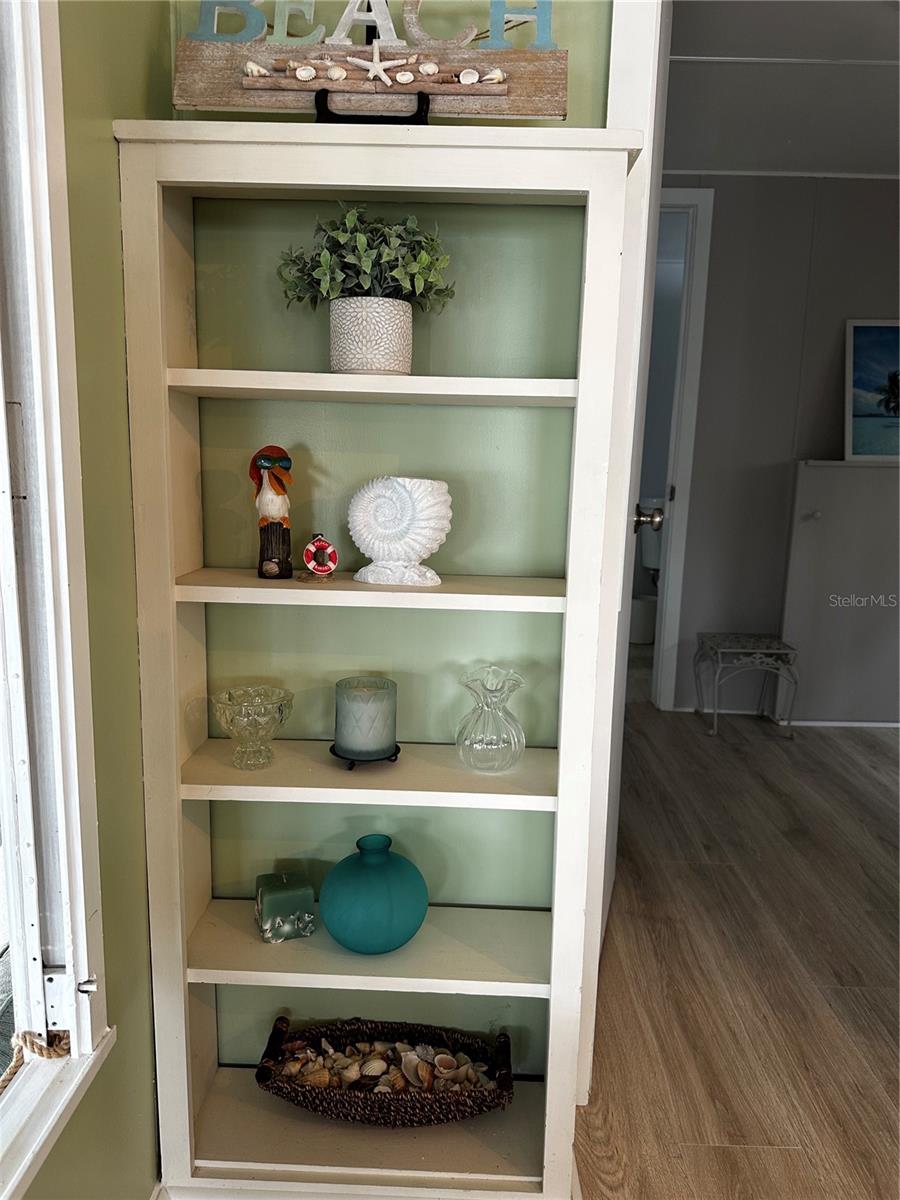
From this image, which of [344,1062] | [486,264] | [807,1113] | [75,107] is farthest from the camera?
[807,1113]

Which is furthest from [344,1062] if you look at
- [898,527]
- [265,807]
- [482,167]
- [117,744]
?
[898,527]

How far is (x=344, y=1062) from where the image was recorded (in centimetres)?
157

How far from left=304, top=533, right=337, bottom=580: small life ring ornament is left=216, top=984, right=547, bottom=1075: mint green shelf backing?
0.85 meters

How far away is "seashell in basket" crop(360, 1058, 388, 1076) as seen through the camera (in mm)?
1543

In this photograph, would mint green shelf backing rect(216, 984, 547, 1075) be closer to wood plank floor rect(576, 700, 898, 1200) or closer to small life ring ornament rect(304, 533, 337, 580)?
wood plank floor rect(576, 700, 898, 1200)

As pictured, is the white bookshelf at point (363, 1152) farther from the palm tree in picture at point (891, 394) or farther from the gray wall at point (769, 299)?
the palm tree in picture at point (891, 394)

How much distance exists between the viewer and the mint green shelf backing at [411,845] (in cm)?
158

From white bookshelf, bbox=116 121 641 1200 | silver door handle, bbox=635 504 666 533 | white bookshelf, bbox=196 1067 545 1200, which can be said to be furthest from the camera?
silver door handle, bbox=635 504 666 533

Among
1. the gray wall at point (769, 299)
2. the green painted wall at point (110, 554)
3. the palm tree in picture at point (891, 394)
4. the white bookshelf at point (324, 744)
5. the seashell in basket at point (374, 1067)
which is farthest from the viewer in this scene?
the palm tree in picture at point (891, 394)

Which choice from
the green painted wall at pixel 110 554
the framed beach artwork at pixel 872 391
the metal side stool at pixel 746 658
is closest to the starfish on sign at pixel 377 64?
the green painted wall at pixel 110 554

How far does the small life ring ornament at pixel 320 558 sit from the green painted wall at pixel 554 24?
2.20 ft

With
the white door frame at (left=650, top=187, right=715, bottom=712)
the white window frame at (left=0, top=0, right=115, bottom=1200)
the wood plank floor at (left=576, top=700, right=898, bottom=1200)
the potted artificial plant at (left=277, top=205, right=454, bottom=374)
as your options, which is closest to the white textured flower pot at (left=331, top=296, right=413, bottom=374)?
the potted artificial plant at (left=277, top=205, right=454, bottom=374)

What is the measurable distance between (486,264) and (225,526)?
0.63m

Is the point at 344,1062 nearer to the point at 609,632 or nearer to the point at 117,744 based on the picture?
the point at 117,744
